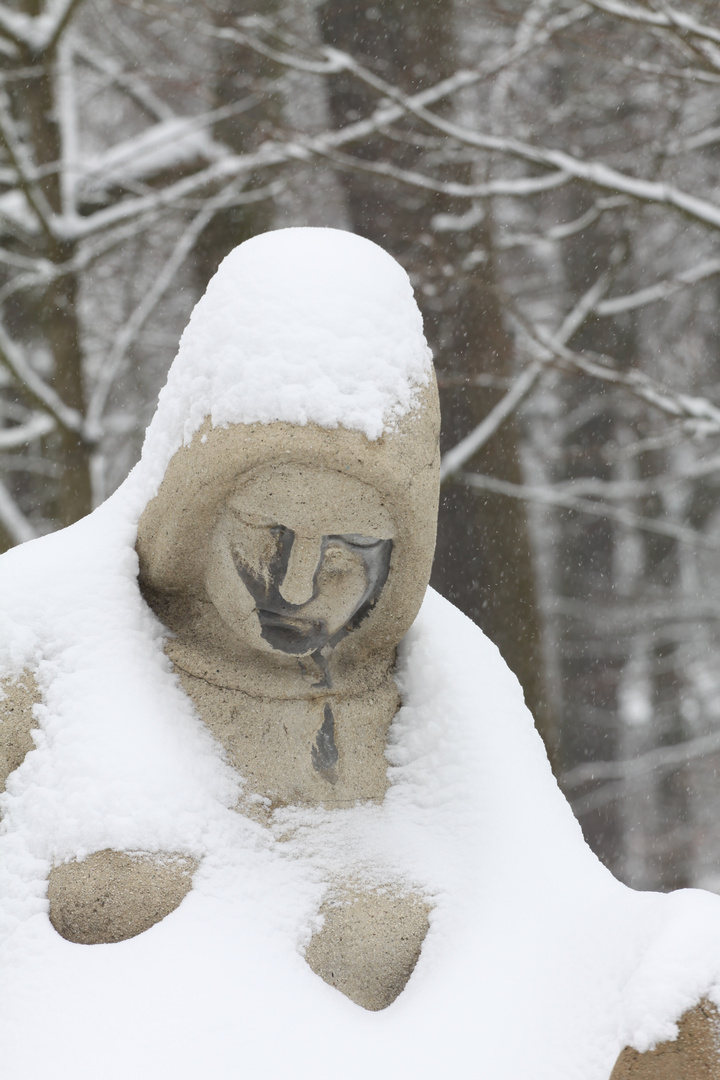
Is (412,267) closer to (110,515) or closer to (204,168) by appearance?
(204,168)

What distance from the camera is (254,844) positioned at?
240 centimetres

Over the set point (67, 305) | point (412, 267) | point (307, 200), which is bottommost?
point (67, 305)

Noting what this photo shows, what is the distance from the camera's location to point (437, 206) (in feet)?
20.0

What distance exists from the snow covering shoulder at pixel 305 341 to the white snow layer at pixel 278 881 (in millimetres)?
12

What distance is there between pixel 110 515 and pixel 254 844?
744 mm

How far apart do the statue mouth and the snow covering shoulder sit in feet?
1.25

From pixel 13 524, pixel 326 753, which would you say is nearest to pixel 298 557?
pixel 326 753

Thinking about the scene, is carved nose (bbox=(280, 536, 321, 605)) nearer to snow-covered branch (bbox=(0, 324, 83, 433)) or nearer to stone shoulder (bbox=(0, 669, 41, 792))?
stone shoulder (bbox=(0, 669, 41, 792))

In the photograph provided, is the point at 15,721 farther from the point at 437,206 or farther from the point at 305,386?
the point at 437,206

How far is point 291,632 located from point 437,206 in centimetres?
409

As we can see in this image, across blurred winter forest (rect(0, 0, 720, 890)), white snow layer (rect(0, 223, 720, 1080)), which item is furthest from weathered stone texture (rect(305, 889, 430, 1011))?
blurred winter forest (rect(0, 0, 720, 890))

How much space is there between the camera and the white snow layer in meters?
2.02

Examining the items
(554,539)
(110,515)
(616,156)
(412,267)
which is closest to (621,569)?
(554,539)

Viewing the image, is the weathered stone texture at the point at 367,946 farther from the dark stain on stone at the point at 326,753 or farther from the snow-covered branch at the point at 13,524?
the snow-covered branch at the point at 13,524
